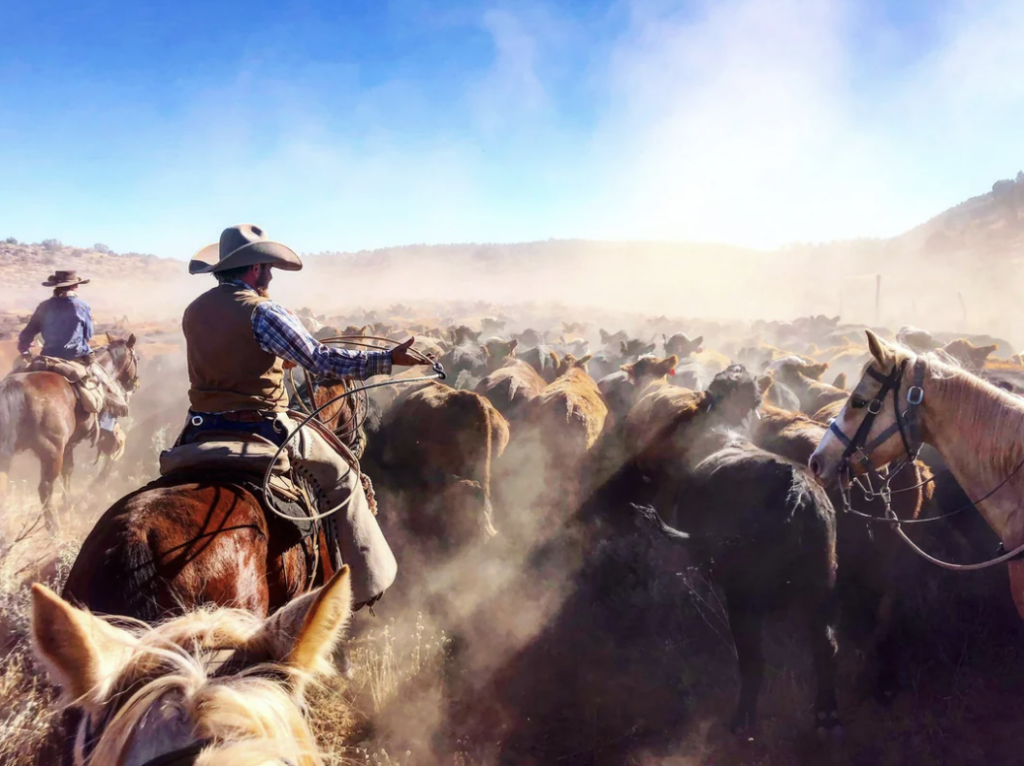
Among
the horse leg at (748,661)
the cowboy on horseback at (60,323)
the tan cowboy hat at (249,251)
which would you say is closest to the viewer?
the tan cowboy hat at (249,251)

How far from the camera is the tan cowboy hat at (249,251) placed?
3.36 metres

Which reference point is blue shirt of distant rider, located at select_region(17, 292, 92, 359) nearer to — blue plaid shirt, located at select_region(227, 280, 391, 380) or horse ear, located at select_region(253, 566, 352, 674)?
blue plaid shirt, located at select_region(227, 280, 391, 380)

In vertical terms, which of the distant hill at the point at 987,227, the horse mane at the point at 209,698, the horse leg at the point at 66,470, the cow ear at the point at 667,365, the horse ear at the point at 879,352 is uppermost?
the distant hill at the point at 987,227

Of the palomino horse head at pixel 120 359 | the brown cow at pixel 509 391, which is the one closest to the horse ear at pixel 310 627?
the brown cow at pixel 509 391

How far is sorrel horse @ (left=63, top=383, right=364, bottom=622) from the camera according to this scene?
2322 millimetres

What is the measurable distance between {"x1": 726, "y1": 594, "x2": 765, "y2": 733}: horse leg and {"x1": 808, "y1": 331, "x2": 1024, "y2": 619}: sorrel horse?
4.37ft

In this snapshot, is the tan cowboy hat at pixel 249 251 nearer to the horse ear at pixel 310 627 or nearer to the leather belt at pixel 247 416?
the leather belt at pixel 247 416

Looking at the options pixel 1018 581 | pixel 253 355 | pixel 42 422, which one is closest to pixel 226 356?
pixel 253 355

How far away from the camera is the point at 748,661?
478 centimetres

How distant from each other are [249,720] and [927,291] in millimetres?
64903

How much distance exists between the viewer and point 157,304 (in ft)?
187

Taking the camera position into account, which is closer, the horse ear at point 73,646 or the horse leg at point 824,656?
the horse ear at point 73,646

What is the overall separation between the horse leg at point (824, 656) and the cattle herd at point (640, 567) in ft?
0.05

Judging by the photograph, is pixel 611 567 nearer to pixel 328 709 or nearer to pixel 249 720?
pixel 328 709
